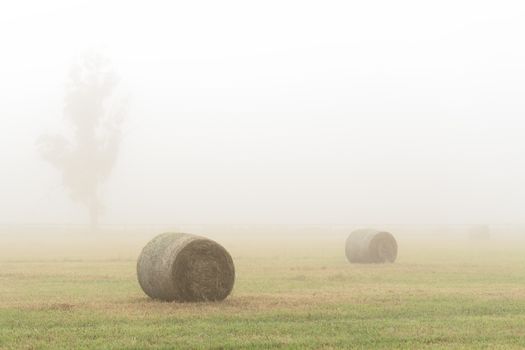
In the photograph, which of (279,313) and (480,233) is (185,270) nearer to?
(279,313)

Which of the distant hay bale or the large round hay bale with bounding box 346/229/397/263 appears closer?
the large round hay bale with bounding box 346/229/397/263

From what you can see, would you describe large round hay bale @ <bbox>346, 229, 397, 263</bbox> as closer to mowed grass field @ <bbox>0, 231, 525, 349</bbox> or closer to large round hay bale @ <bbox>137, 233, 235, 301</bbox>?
mowed grass field @ <bbox>0, 231, 525, 349</bbox>

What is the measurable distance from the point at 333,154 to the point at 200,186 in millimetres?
36928

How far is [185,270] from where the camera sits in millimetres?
18078

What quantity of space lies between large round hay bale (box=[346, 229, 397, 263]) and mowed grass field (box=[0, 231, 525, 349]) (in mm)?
5956

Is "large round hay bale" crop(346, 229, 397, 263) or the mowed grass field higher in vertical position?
"large round hay bale" crop(346, 229, 397, 263)

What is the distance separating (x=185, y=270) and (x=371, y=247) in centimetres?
1695

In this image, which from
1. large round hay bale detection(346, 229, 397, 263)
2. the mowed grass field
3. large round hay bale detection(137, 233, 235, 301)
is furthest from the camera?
large round hay bale detection(346, 229, 397, 263)

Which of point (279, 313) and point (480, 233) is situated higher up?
point (480, 233)

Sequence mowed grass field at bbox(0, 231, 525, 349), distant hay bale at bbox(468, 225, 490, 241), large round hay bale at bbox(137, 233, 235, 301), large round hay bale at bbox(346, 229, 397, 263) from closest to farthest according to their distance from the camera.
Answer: mowed grass field at bbox(0, 231, 525, 349), large round hay bale at bbox(137, 233, 235, 301), large round hay bale at bbox(346, 229, 397, 263), distant hay bale at bbox(468, 225, 490, 241)

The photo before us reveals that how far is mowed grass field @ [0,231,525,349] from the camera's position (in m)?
13.7

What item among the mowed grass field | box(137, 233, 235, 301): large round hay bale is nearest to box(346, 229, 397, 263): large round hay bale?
the mowed grass field

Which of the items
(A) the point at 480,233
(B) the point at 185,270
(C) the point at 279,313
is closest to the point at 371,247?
(B) the point at 185,270

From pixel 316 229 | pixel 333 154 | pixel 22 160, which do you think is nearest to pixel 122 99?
pixel 316 229
